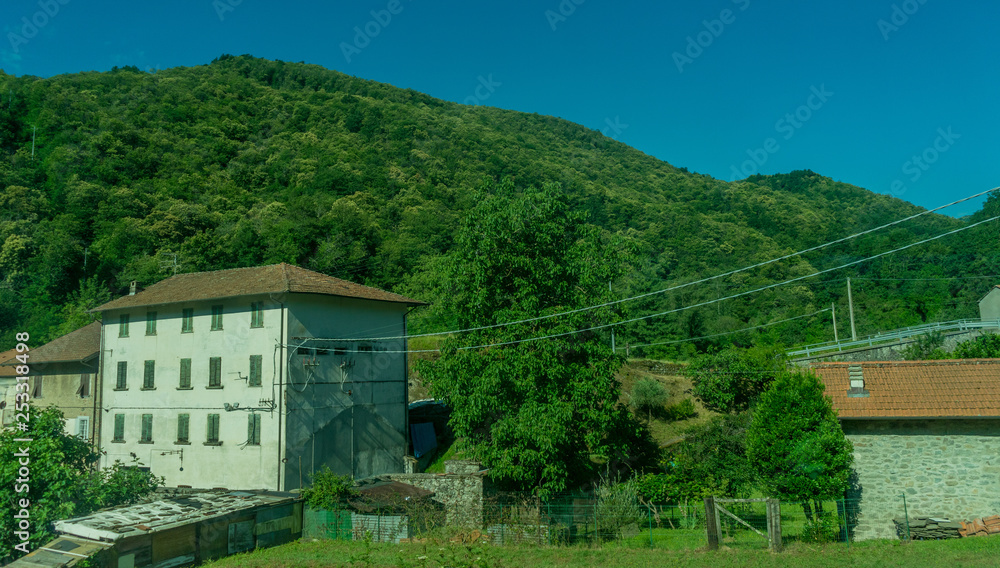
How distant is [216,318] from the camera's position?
83.1 ft

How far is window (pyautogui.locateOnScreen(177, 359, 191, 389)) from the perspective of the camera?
25594 mm

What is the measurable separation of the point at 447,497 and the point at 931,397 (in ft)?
50.1

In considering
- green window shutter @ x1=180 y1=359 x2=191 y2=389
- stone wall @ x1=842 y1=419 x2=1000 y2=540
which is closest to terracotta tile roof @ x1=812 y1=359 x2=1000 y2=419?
stone wall @ x1=842 y1=419 x2=1000 y2=540

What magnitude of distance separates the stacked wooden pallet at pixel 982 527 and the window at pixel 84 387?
34.8 metres

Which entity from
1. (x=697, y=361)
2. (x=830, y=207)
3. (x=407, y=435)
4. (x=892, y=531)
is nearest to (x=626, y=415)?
(x=892, y=531)

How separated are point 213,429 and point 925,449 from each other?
24973mm

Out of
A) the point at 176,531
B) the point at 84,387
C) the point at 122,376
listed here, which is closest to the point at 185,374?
the point at 122,376

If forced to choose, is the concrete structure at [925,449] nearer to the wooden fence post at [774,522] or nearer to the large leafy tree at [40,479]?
the wooden fence post at [774,522]

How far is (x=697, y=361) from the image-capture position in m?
33.9

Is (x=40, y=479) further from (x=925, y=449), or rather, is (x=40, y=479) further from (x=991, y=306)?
(x=991, y=306)

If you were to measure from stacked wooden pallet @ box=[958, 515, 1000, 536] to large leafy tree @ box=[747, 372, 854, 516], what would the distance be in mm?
3071

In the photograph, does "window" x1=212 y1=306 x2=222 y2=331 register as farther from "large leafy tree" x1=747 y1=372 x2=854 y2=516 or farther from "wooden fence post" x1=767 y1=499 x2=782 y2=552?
"wooden fence post" x1=767 y1=499 x2=782 y2=552

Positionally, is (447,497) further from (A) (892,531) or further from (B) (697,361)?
(B) (697,361)

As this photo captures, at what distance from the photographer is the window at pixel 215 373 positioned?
81.3 feet
